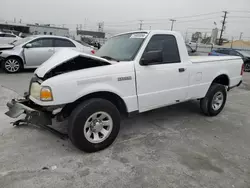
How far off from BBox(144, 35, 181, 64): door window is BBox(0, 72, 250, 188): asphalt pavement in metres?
1.39

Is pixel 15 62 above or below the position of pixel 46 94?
below

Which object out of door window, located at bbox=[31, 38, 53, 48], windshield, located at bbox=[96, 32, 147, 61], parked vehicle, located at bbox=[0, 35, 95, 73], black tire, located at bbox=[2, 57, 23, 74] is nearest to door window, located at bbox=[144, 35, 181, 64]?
windshield, located at bbox=[96, 32, 147, 61]

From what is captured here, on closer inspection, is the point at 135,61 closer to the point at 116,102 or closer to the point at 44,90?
the point at 116,102

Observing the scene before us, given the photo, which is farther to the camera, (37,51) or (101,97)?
(37,51)

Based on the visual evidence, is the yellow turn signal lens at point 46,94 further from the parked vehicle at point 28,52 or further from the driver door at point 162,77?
the parked vehicle at point 28,52

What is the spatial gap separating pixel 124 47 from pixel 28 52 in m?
6.51

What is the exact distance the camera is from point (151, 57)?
126 inches

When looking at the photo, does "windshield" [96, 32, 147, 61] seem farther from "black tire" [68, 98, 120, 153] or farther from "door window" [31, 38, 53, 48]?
"door window" [31, 38, 53, 48]

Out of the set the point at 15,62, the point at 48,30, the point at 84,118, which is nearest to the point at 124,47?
the point at 84,118

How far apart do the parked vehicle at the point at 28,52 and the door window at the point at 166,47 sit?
5146 mm

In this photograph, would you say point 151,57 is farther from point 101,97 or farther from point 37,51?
point 37,51

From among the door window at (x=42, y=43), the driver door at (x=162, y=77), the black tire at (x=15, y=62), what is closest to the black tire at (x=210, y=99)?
the driver door at (x=162, y=77)

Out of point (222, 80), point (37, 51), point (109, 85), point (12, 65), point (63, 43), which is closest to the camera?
point (109, 85)

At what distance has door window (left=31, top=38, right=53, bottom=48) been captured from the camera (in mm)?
8859
